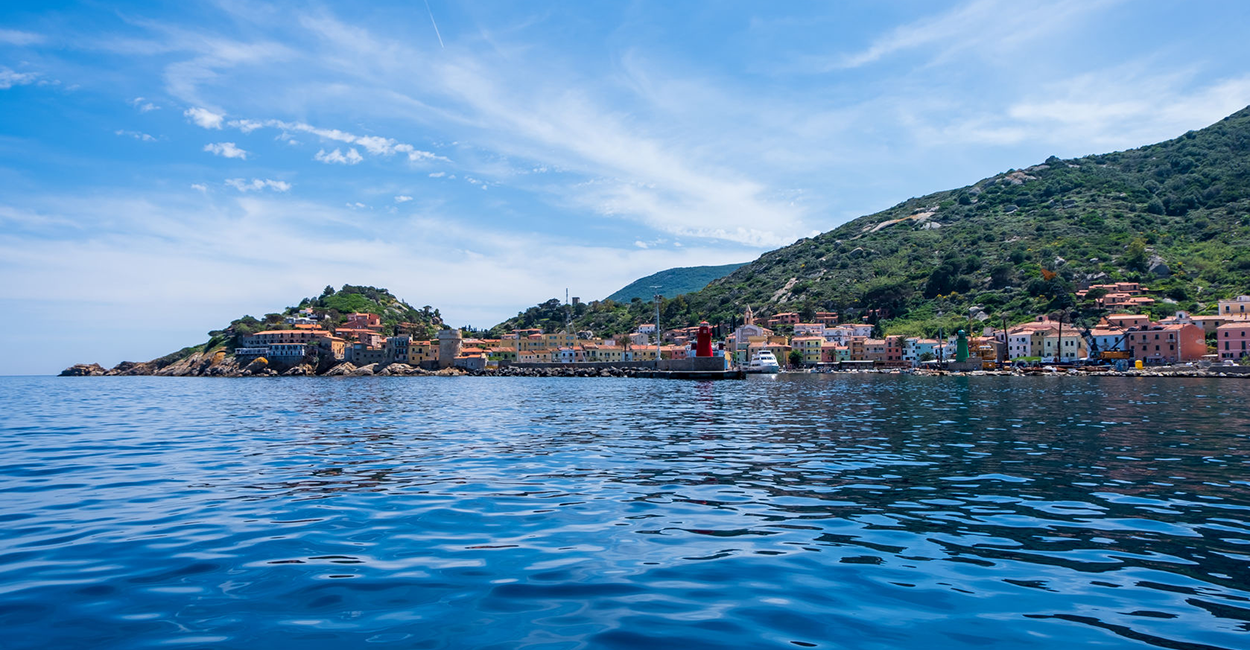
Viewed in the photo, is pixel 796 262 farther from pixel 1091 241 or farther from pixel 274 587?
pixel 274 587

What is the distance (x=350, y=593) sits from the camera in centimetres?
548

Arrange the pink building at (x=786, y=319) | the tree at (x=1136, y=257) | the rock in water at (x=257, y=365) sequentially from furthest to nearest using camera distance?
the pink building at (x=786, y=319) < the rock in water at (x=257, y=365) < the tree at (x=1136, y=257)

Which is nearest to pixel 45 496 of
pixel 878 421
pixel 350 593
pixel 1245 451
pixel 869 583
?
pixel 350 593

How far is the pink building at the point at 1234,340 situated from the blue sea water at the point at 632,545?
80.1m

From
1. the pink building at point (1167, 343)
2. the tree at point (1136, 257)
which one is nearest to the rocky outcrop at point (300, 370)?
the pink building at point (1167, 343)

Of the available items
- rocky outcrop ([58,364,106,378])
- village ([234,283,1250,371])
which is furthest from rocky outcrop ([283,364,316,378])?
→ rocky outcrop ([58,364,106,378])

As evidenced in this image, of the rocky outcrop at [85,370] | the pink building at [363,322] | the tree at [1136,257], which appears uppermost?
the tree at [1136,257]

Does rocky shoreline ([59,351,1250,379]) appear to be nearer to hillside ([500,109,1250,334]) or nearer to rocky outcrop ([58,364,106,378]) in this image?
rocky outcrop ([58,364,106,378])

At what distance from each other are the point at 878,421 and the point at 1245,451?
8843mm

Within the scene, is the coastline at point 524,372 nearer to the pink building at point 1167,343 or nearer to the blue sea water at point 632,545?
the pink building at point 1167,343

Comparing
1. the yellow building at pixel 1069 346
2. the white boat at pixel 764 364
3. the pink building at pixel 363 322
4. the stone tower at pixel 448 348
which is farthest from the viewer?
the pink building at pixel 363 322

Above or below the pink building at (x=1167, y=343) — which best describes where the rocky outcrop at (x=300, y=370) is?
below

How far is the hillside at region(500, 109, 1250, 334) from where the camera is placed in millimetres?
110125

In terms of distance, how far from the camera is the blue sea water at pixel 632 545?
477 cm
